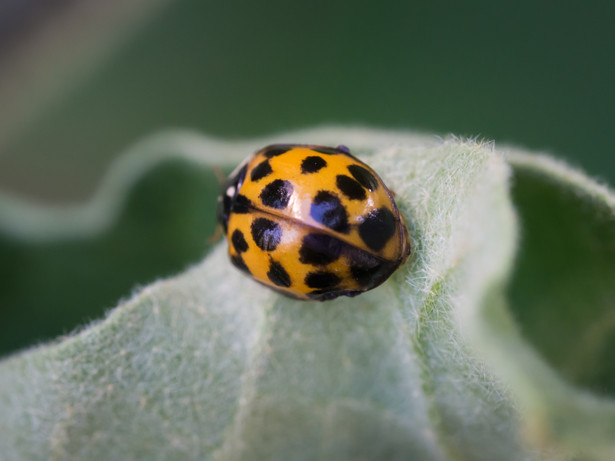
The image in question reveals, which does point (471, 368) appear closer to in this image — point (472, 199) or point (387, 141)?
point (472, 199)

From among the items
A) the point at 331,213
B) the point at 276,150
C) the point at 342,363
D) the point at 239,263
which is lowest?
the point at 342,363

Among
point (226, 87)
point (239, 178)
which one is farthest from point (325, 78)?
point (239, 178)

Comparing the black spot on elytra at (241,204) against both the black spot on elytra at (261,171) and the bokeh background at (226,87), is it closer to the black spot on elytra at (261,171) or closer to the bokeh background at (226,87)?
the black spot on elytra at (261,171)

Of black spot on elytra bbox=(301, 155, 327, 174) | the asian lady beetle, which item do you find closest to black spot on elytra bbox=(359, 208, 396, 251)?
the asian lady beetle

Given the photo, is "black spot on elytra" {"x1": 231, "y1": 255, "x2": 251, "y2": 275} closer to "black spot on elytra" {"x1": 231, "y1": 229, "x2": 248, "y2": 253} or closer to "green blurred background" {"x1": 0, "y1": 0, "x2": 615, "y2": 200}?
"black spot on elytra" {"x1": 231, "y1": 229, "x2": 248, "y2": 253}

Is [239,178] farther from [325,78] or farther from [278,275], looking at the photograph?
[325,78]

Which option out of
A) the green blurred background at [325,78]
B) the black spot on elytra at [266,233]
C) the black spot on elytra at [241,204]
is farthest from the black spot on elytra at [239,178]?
the green blurred background at [325,78]
